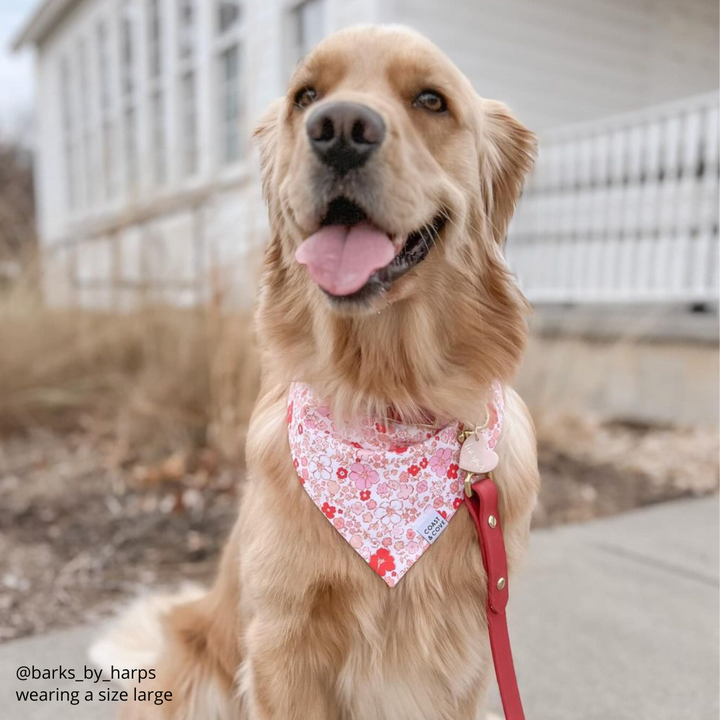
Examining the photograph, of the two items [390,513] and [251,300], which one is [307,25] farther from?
[390,513]

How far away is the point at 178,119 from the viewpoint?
1103 cm

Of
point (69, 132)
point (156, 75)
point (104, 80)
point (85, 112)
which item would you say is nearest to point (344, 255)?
point (156, 75)

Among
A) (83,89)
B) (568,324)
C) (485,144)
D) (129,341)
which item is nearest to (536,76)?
(568,324)

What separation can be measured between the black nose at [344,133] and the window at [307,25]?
6.78 metres

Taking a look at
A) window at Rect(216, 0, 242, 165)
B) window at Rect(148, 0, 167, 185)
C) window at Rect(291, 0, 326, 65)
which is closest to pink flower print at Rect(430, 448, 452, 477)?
window at Rect(291, 0, 326, 65)

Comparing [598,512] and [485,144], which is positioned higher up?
[485,144]

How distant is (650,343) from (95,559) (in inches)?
195

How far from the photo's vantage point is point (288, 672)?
1.73 meters

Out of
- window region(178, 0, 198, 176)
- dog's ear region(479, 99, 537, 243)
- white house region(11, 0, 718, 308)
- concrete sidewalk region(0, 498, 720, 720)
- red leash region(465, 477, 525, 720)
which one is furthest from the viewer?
window region(178, 0, 198, 176)

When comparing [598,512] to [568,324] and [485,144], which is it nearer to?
[568,324]

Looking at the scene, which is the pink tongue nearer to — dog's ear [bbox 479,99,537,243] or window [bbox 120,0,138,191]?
dog's ear [bbox 479,99,537,243]

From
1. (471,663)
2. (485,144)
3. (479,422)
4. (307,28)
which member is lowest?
(471,663)

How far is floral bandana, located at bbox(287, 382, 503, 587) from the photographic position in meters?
1.77

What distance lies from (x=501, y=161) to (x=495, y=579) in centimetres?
120
